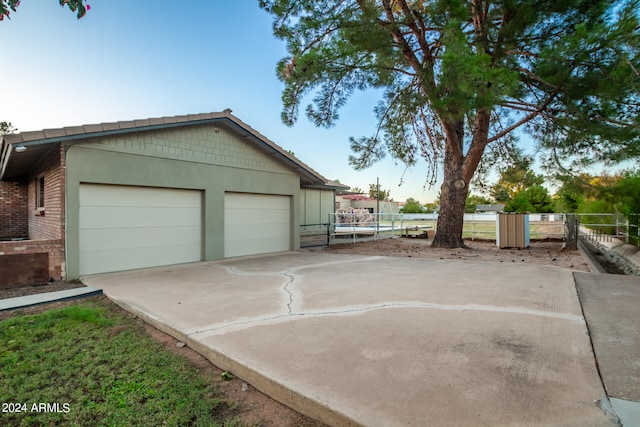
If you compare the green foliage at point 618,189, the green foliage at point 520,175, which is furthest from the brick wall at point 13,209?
the green foliage at point 618,189

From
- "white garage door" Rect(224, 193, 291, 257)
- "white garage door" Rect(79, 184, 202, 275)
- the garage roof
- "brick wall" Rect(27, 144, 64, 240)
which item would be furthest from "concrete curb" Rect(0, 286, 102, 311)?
"white garage door" Rect(224, 193, 291, 257)

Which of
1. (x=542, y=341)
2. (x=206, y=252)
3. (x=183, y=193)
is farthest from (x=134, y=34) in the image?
(x=542, y=341)

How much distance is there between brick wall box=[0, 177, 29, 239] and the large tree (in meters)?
9.92

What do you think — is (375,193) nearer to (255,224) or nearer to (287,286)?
(255,224)

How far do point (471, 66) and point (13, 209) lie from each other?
48.8 ft

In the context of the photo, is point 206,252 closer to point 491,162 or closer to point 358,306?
point 358,306

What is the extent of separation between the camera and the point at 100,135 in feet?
21.8

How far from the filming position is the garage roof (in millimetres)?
5867

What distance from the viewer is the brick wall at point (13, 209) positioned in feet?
36.6

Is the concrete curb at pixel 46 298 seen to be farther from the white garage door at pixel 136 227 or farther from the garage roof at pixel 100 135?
the garage roof at pixel 100 135

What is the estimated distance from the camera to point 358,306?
4.45 m

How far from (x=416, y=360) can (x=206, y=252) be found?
711cm

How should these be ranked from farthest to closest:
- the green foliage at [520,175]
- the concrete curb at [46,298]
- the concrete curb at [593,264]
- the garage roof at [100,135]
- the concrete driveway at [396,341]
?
the green foliage at [520,175], the concrete curb at [593,264], the garage roof at [100,135], the concrete curb at [46,298], the concrete driveway at [396,341]

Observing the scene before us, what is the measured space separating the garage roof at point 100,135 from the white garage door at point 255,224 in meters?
1.54
